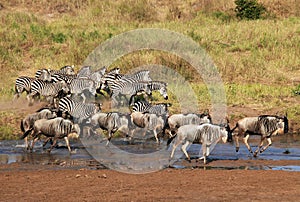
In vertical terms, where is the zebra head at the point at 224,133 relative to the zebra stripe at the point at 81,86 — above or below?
below

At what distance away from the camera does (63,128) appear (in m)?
17.5

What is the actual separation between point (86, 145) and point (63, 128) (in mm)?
1486

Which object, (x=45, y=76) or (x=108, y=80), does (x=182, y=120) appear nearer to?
(x=108, y=80)

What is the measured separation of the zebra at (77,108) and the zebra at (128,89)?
2.22 m

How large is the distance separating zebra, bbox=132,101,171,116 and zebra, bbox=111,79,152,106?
1510 mm

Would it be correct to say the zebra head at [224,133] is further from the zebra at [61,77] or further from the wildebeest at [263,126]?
the zebra at [61,77]

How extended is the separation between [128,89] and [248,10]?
541 inches

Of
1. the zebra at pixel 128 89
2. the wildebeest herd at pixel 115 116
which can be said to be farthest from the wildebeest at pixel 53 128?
the zebra at pixel 128 89

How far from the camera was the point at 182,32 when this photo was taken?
3191 cm

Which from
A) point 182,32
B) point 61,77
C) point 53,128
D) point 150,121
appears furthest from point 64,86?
point 182,32

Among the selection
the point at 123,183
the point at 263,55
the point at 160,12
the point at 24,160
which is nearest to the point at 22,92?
the point at 24,160

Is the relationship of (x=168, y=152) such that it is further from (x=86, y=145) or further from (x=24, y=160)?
(x=24, y=160)

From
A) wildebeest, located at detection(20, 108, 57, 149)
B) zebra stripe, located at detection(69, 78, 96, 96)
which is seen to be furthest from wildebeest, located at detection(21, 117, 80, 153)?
zebra stripe, located at detection(69, 78, 96, 96)

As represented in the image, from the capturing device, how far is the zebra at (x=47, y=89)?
23578 mm
